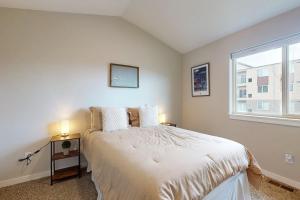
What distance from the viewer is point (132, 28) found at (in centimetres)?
327

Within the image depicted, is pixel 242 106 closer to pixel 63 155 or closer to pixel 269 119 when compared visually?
pixel 269 119

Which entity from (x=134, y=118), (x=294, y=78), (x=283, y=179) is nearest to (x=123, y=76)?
(x=134, y=118)

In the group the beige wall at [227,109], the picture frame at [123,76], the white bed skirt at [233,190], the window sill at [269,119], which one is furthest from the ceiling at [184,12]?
the white bed skirt at [233,190]

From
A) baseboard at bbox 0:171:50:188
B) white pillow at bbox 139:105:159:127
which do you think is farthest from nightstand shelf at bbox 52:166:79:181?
white pillow at bbox 139:105:159:127

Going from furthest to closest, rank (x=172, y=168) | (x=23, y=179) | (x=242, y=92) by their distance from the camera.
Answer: (x=242, y=92) → (x=23, y=179) → (x=172, y=168)

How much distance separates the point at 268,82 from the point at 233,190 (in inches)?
70.1

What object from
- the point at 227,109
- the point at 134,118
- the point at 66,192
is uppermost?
the point at 227,109

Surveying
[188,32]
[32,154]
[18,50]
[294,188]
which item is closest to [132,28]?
[188,32]

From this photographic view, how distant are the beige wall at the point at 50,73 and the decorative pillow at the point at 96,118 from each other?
22 cm

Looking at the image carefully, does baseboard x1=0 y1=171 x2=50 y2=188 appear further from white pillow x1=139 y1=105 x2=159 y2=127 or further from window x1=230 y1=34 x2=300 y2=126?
window x1=230 y1=34 x2=300 y2=126

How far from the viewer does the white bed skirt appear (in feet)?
4.39

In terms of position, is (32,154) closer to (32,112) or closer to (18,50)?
(32,112)

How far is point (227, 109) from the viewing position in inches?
114

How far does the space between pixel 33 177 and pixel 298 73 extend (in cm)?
403
